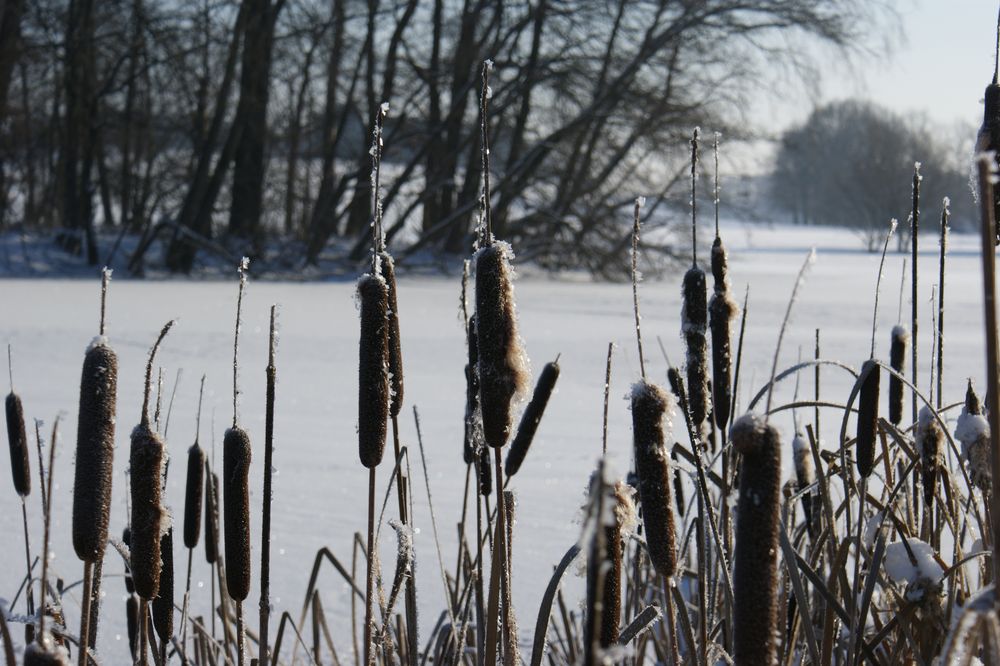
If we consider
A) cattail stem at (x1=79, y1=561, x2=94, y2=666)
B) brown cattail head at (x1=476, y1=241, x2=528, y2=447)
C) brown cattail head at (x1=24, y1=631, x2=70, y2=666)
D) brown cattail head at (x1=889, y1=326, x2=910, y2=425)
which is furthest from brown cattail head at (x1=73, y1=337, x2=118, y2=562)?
brown cattail head at (x1=889, y1=326, x2=910, y2=425)

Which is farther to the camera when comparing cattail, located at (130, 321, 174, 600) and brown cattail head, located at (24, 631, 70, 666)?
cattail, located at (130, 321, 174, 600)

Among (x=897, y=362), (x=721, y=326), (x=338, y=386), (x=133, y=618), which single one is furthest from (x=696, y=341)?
(x=338, y=386)

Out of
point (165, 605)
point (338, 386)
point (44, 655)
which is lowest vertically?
point (338, 386)

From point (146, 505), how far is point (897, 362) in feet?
3.11

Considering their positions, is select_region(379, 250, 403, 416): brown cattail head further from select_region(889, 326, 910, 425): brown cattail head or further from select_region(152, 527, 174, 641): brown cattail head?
select_region(889, 326, 910, 425): brown cattail head

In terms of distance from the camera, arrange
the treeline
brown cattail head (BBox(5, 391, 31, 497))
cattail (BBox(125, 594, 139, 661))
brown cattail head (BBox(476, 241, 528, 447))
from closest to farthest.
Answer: brown cattail head (BBox(476, 241, 528, 447)) < brown cattail head (BBox(5, 391, 31, 497)) < cattail (BBox(125, 594, 139, 661)) < the treeline

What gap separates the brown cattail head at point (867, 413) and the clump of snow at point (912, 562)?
0.27 ft

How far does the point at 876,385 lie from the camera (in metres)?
0.97

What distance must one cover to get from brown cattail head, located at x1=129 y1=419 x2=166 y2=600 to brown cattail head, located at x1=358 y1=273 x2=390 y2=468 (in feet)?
0.48

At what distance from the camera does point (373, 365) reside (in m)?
0.78

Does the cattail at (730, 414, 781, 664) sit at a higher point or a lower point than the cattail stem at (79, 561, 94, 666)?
higher

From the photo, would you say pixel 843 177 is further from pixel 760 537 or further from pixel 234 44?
pixel 760 537

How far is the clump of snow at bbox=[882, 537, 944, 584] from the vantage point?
96 centimetres

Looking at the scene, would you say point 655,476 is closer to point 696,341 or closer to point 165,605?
point 696,341
